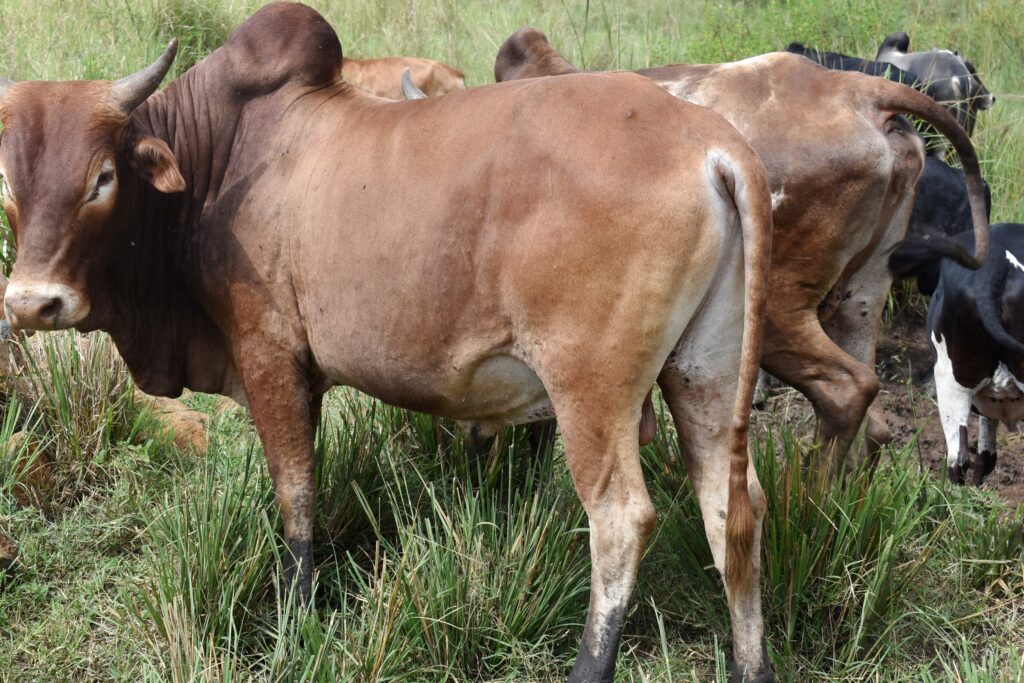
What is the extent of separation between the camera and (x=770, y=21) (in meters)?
9.50

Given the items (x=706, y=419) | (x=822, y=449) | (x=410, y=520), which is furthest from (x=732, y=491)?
(x=410, y=520)

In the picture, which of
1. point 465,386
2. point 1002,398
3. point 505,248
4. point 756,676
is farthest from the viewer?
point 1002,398

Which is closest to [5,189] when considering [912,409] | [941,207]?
[912,409]

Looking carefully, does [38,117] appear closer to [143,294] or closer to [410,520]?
[143,294]

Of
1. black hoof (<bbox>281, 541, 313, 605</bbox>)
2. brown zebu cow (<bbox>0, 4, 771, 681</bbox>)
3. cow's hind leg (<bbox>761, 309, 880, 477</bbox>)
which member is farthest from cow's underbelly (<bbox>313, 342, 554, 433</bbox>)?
cow's hind leg (<bbox>761, 309, 880, 477</bbox>)

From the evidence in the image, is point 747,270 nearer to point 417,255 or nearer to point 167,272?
point 417,255

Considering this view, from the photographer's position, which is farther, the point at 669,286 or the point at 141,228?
the point at 141,228

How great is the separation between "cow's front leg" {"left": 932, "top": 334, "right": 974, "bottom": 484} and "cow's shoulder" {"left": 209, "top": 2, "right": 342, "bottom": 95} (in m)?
3.36

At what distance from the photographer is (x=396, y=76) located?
9812 mm

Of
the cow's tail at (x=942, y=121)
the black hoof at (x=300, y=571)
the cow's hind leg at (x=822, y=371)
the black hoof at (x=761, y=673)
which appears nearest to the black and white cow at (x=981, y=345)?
the cow's tail at (x=942, y=121)

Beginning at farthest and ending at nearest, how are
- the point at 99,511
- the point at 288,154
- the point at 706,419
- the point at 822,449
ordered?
1. the point at 99,511
2. the point at 822,449
3. the point at 288,154
4. the point at 706,419

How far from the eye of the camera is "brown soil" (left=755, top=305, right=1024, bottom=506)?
6.07 m

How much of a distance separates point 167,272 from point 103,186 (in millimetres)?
492

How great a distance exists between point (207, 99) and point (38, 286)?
0.99 m
